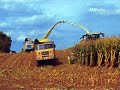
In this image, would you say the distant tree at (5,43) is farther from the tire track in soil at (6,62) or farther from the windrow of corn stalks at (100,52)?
the windrow of corn stalks at (100,52)

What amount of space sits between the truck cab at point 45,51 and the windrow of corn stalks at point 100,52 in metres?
3.01

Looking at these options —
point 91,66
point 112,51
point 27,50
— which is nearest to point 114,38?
point 112,51

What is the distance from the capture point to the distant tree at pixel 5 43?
90.4 m

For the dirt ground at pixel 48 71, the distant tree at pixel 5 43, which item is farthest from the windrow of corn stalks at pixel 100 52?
the distant tree at pixel 5 43

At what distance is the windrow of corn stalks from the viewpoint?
41125 millimetres

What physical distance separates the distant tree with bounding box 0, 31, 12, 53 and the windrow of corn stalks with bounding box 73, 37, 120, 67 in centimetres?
4474

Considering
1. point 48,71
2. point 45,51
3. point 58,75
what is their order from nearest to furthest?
1. point 58,75
2. point 48,71
3. point 45,51

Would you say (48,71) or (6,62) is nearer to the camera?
(48,71)

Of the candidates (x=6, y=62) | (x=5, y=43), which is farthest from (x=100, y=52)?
(x=5, y=43)

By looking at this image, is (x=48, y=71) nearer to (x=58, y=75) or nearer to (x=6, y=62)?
(x=58, y=75)

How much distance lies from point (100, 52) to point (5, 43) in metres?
49.6

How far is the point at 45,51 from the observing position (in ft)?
156

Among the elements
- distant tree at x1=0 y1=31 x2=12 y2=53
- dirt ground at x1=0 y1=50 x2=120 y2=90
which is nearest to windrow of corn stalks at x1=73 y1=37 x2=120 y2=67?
dirt ground at x1=0 y1=50 x2=120 y2=90

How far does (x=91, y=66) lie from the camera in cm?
4419
